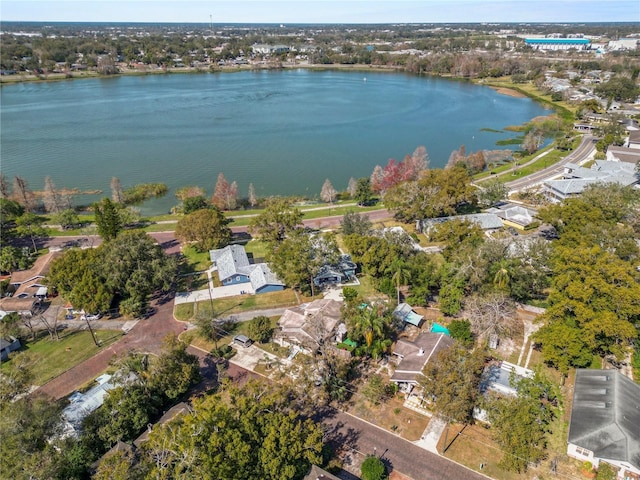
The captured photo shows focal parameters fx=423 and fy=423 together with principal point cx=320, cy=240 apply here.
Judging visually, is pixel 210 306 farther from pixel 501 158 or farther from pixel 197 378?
pixel 501 158

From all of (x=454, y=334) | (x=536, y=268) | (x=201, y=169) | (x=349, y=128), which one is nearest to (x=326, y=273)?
(x=454, y=334)

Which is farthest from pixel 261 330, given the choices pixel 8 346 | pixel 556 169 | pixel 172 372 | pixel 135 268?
pixel 556 169

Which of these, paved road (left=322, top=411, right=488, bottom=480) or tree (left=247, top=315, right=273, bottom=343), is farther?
tree (left=247, top=315, right=273, bottom=343)

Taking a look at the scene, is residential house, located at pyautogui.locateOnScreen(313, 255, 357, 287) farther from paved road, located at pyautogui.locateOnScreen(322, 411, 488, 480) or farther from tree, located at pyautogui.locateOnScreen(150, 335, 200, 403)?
paved road, located at pyautogui.locateOnScreen(322, 411, 488, 480)

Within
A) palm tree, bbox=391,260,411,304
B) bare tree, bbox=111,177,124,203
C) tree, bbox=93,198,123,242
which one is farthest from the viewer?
bare tree, bbox=111,177,124,203

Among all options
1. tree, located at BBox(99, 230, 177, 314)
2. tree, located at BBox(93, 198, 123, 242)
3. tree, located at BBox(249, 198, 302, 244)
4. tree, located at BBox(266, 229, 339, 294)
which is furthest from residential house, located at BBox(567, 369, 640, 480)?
Result: tree, located at BBox(93, 198, 123, 242)

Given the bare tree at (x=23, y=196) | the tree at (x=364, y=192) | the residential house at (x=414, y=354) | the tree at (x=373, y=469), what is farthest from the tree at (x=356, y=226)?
the bare tree at (x=23, y=196)
